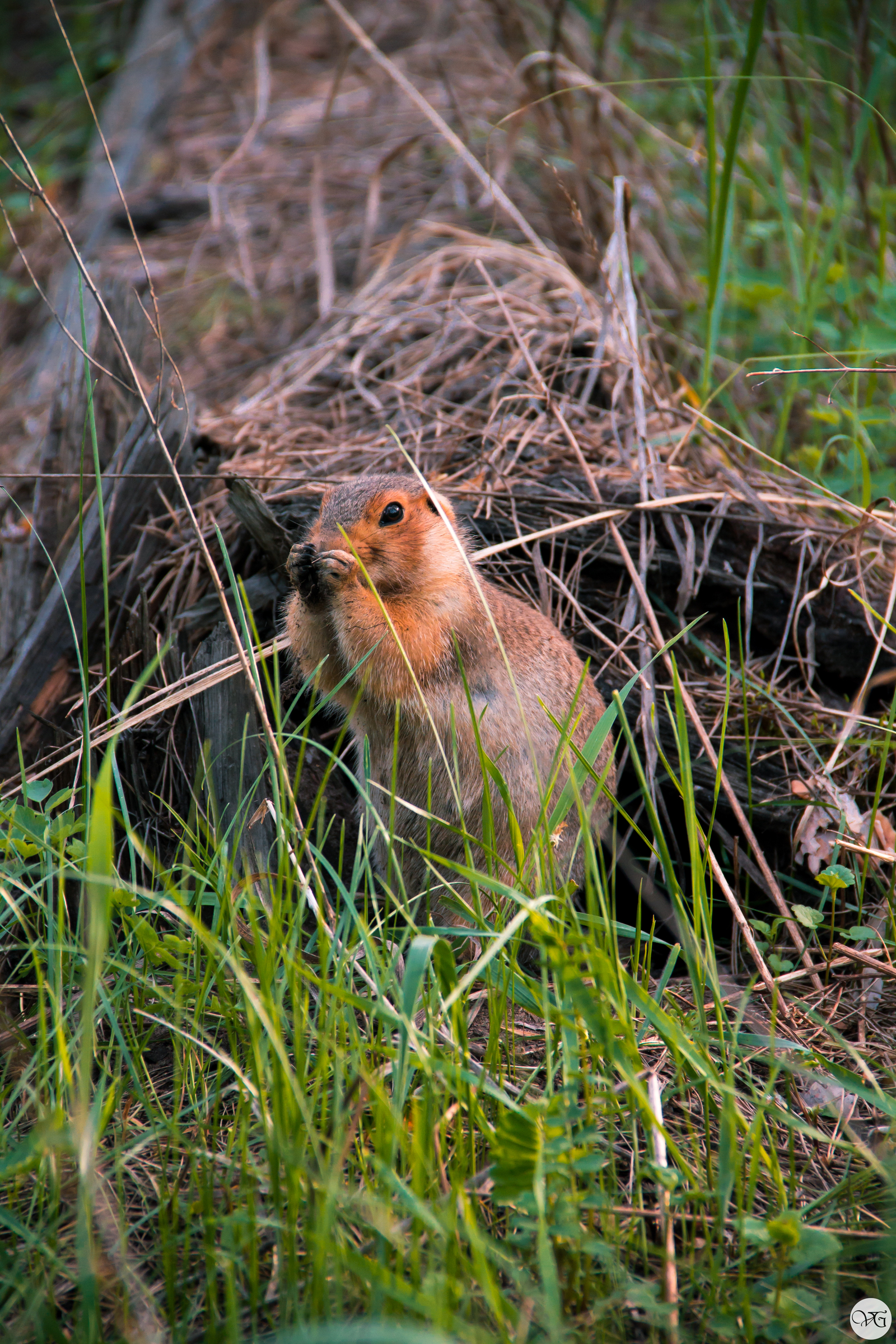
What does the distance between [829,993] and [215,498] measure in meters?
2.74

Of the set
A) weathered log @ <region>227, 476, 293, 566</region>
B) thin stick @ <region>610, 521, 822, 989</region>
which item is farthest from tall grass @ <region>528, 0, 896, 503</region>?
weathered log @ <region>227, 476, 293, 566</region>

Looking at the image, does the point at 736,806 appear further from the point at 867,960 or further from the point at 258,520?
the point at 258,520

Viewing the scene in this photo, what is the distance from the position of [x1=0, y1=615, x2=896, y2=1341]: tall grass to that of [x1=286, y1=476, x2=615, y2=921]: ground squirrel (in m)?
0.71

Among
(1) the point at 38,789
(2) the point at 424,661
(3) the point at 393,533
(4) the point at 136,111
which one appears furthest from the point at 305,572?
(4) the point at 136,111

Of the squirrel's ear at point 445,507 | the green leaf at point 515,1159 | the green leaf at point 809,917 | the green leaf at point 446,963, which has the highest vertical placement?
the squirrel's ear at point 445,507

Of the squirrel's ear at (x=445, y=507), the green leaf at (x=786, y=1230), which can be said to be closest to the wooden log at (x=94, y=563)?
the squirrel's ear at (x=445, y=507)

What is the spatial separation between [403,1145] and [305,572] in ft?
5.47

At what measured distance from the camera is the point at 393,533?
3037 millimetres

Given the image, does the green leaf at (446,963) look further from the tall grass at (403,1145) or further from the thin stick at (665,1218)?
the thin stick at (665,1218)

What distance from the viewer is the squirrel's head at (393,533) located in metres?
2.98

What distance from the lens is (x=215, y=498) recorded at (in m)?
3.89

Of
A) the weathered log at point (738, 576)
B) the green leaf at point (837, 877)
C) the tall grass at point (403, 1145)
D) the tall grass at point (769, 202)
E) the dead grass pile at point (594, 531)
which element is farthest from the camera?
the tall grass at point (769, 202)

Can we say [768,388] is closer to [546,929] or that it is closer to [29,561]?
[29,561]

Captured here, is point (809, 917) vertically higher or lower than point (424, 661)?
lower
